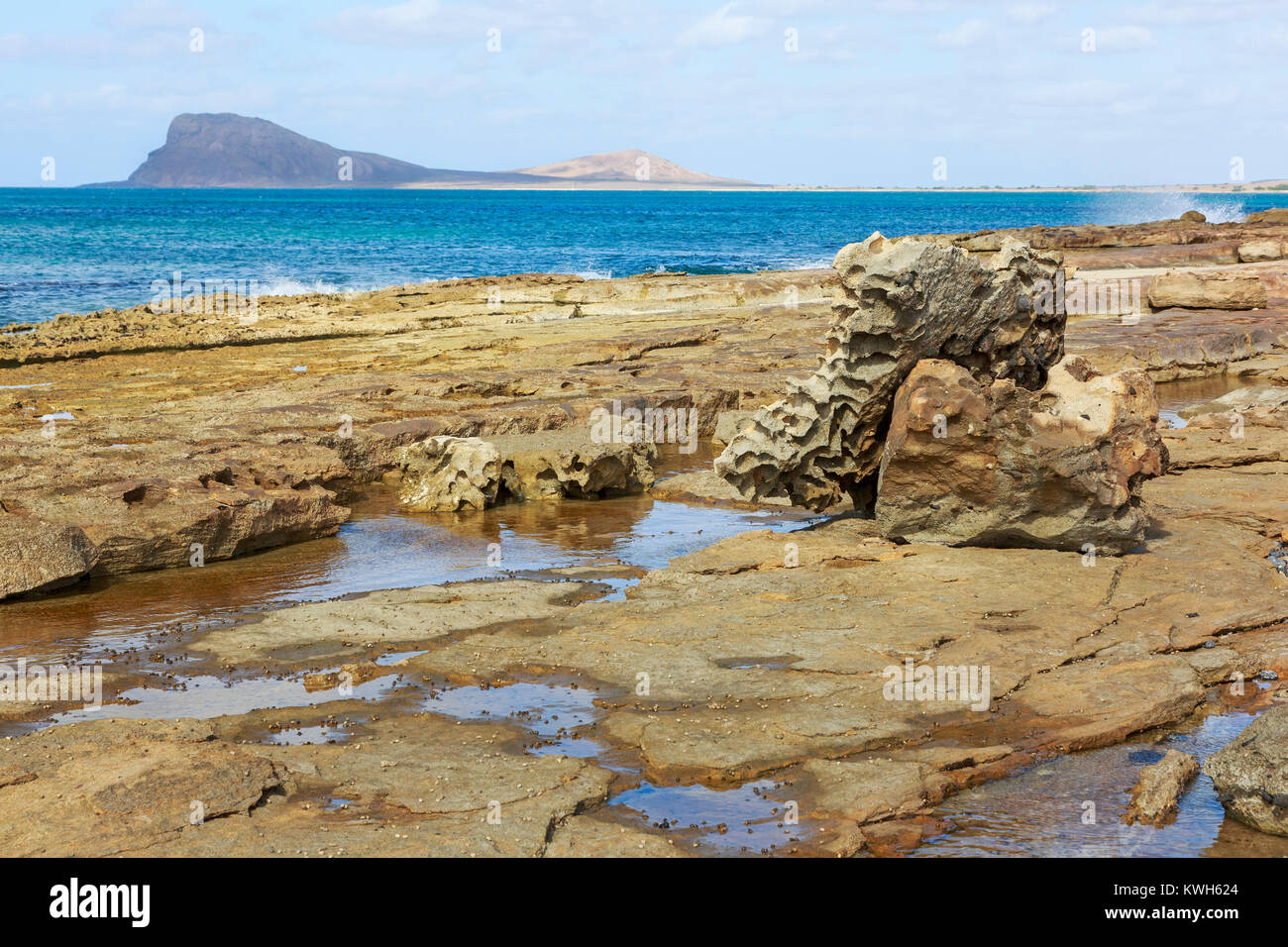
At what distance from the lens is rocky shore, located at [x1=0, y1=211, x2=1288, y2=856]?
5605mm

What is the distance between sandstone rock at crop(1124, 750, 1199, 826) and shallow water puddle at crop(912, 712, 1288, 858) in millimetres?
47

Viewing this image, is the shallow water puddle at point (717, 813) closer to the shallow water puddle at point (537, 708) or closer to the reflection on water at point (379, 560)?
the shallow water puddle at point (537, 708)

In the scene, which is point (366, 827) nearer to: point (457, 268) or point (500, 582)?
point (500, 582)

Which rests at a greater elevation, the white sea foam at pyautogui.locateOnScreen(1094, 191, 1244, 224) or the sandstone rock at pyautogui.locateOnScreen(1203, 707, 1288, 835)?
the white sea foam at pyautogui.locateOnScreen(1094, 191, 1244, 224)

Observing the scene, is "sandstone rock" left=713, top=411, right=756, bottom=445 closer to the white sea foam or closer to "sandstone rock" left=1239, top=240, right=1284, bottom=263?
"sandstone rock" left=1239, top=240, right=1284, bottom=263

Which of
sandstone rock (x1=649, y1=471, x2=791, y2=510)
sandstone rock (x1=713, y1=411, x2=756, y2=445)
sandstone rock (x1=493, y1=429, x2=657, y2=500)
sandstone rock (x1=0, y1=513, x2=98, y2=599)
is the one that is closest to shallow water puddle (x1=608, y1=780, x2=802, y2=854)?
sandstone rock (x1=0, y1=513, x2=98, y2=599)

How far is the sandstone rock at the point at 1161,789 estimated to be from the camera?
18.2 feet

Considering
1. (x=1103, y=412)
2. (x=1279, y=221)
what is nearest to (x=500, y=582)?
(x=1103, y=412)

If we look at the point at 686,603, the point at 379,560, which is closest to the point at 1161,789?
the point at 686,603

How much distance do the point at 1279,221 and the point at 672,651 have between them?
4440 centimetres

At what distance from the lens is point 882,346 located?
32.2 ft

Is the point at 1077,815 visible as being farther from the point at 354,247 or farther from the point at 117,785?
the point at 354,247

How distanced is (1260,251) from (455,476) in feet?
95.1

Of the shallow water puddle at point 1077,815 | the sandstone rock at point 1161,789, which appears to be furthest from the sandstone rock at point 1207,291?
the sandstone rock at point 1161,789
